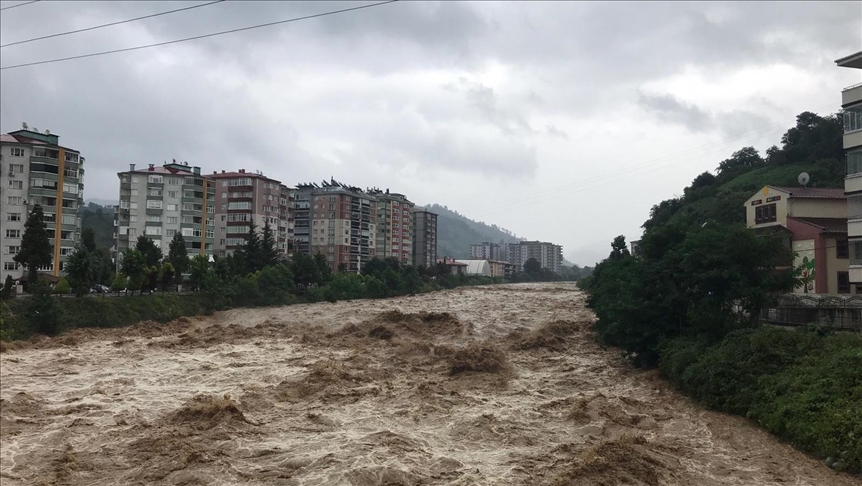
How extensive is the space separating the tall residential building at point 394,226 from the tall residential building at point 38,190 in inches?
2125

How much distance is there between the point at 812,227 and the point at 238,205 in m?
61.9

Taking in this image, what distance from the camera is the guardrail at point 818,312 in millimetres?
20344

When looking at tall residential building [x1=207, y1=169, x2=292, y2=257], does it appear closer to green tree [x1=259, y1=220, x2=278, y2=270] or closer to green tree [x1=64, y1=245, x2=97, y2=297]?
green tree [x1=259, y1=220, x2=278, y2=270]

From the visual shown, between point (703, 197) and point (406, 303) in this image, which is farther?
point (703, 197)

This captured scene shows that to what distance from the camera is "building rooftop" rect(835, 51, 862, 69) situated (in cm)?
2386

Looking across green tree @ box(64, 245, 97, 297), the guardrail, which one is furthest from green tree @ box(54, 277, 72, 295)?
the guardrail

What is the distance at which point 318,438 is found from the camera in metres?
16.1

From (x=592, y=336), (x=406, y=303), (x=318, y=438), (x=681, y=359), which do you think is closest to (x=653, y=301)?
(x=681, y=359)

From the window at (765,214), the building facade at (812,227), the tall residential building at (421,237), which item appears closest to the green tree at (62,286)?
the building facade at (812,227)

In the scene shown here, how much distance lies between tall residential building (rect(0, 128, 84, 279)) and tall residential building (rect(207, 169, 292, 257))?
19.9 m

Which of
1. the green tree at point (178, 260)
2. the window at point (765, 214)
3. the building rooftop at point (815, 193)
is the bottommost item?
the green tree at point (178, 260)

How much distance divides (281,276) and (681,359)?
4107cm

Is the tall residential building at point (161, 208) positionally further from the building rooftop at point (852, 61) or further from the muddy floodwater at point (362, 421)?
the building rooftop at point (852, 61)

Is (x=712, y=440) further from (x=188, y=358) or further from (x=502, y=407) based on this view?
(x=188, y=358)
